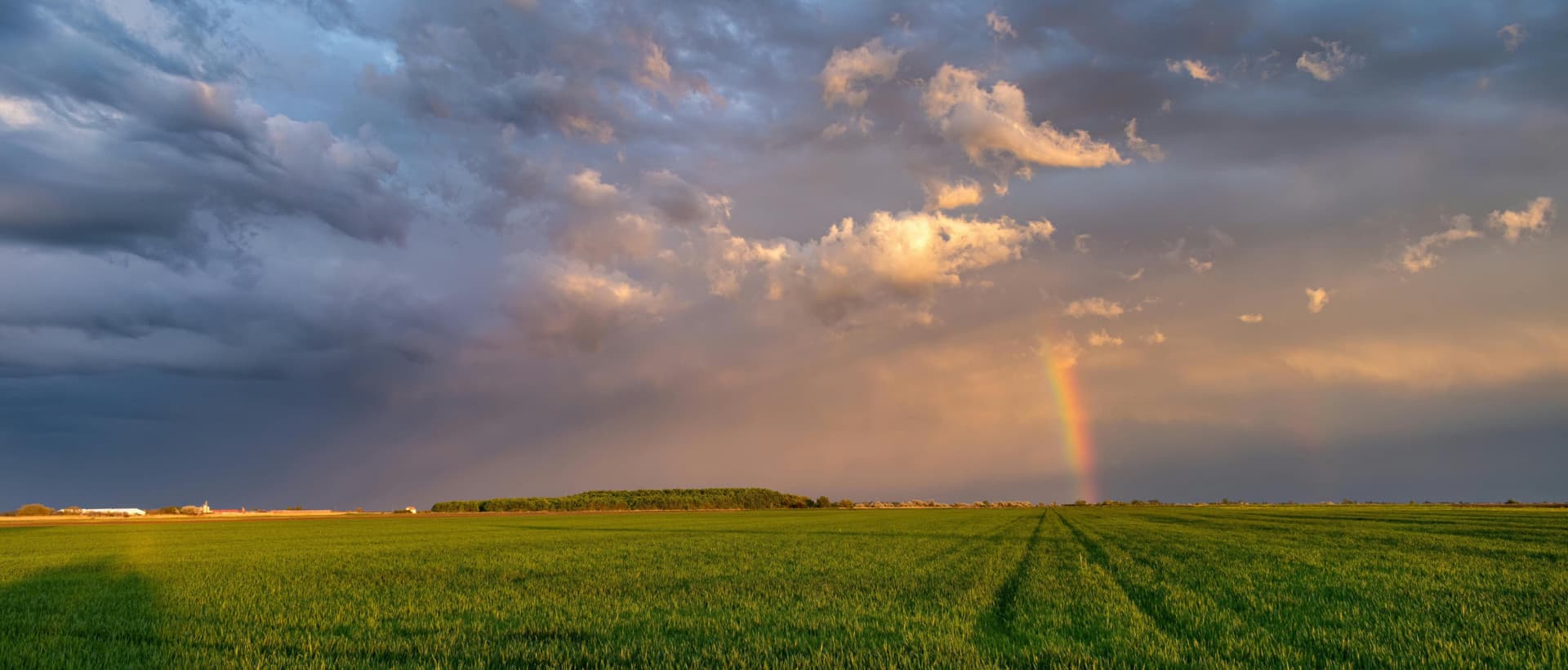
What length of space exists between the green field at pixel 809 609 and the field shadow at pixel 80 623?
0.22 feet

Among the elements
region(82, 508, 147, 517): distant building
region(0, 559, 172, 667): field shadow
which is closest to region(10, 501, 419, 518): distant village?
region(82, 508, 147, 517): distant building

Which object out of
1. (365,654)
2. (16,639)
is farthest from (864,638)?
(16,639)

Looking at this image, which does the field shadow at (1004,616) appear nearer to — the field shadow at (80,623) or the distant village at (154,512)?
the field shadow at (80,623)

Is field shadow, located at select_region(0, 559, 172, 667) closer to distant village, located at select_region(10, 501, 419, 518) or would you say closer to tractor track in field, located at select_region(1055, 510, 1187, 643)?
tractor track in field, located at select_region(1055, 510, 1187, 643)

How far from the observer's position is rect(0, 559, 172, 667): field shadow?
32.1 ft

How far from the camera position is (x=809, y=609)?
1305cm

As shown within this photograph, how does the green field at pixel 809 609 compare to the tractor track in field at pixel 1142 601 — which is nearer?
the green field at pixel 809 609

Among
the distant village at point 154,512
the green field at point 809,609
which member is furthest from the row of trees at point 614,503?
the green field at point 809,609

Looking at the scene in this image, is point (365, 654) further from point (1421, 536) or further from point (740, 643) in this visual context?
point (1421, 536)

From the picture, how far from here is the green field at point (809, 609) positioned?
30.5 ft

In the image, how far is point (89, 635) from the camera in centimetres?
1146

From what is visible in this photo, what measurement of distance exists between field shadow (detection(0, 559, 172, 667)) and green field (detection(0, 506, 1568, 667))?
0.22 feet

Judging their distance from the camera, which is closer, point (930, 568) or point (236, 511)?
point (930, 568)

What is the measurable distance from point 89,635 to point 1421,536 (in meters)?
47.5
